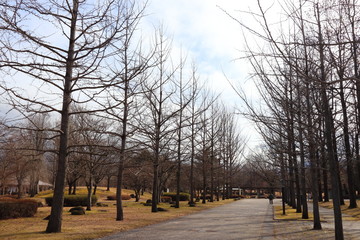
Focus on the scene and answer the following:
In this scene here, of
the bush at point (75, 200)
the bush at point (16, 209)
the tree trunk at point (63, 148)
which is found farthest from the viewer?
the bush at point (75, 200)

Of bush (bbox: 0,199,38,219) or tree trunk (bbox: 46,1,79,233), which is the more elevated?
tree trunk (bbox: 46,1,79,233)

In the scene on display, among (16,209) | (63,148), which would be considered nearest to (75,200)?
(16,209)

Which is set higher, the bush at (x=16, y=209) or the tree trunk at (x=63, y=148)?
the tree trunk at (x=63, y=148)

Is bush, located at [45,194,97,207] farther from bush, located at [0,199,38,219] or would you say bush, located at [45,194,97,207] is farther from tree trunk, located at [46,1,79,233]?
tree trunk, located at [46,1,79,233]

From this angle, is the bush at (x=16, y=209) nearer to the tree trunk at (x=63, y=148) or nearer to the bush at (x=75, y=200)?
the tree trunk at (x=63, y=148)

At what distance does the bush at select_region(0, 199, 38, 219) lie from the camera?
17531mm

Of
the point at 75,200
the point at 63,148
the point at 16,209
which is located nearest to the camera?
the point at 63,148

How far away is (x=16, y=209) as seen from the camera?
18.2m

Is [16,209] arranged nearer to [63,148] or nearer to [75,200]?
[63,148]

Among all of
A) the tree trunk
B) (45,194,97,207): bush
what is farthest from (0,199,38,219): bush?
(45,194,97,207): bush

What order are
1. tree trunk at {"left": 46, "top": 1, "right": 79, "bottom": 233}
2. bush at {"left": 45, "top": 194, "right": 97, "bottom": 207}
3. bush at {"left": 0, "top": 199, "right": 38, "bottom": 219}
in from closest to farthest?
tree trunk at {"left": 46, "top": 1, "right": 79, "bottom": 233} → bush at {"left": 0, "top": 199, "right": 38, "bottom": 219} → bush at {"left": 45, "top": 194, "right": 97, "bottom": 207}

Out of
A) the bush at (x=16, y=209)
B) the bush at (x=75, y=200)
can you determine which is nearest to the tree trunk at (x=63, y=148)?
the bush at (x=16, y=209)

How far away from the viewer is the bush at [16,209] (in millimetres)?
17531

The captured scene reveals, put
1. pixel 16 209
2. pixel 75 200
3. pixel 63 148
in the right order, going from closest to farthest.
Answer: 1. pixel 63 148
2. pixel 16 209
3. pixel 75 200
